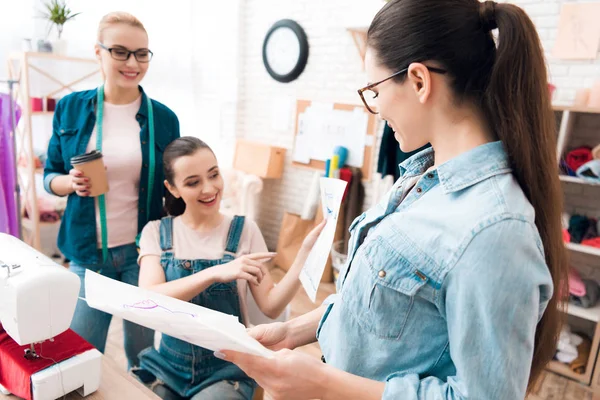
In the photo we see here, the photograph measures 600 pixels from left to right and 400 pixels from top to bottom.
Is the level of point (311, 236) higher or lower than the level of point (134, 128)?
lower

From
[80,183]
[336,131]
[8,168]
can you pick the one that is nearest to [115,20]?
[80,183]

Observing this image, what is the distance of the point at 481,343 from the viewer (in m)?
0.59

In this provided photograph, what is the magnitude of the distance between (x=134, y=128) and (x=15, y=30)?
2.03 metres

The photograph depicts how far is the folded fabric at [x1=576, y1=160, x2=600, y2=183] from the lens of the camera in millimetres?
2156

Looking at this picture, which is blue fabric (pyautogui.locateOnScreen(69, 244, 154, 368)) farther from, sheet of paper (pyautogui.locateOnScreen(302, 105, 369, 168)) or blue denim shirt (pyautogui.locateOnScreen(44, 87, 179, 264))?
sheet of paper (pyautogui.locateOnScreen(302, 105, 369, 168))

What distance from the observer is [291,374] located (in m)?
0.72

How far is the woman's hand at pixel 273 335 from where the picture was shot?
1.03 metres

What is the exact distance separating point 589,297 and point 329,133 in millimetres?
2099

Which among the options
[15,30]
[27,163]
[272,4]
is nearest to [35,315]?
[27,163]

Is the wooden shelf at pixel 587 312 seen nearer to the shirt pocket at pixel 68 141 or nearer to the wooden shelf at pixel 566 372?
the wooden shelf at pixel 566 372

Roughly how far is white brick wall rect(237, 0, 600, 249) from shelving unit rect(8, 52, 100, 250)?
4.41 ft

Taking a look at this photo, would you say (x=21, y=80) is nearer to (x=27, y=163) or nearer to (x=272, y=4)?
(x=27, y=163)

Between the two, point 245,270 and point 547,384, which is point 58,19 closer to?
point 245,270

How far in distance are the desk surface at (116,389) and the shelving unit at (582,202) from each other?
2.18 metres
